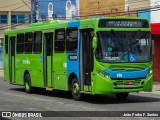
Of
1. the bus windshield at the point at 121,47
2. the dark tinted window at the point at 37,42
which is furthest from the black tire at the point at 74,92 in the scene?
the dark tinted window at the point at 37,42

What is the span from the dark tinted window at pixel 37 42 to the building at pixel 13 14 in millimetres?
51089

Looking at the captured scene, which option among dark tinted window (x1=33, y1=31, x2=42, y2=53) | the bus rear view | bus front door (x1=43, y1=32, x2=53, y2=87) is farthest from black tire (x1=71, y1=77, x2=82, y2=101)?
dark tinted window (x1=33, y1=31, x2=42, y2=53)

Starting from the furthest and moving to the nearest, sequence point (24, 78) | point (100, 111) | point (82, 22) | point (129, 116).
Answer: point (24, 78) < point (82, 22) < point (100, 111) < point (129, 116)

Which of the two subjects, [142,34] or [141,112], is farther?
[142,34]

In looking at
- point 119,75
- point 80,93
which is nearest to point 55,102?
point 80,93

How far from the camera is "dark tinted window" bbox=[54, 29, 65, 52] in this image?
64.7 feet

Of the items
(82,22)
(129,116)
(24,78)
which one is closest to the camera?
(129,116)

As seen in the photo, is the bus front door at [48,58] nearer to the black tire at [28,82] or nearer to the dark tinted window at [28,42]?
the dark tinted window at [28,42]

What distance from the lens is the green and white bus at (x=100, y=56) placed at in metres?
17.2

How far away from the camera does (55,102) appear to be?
18.4m

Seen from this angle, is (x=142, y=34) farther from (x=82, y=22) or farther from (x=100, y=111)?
(x=100, y=111)

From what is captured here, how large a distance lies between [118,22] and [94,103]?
3099mm

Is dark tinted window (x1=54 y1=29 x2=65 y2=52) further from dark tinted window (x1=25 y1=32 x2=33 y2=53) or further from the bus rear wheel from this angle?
dark tinted window (x1=25 y1=32 x2=33 y2=53)

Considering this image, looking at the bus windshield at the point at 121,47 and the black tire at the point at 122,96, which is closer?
the bus windshield at the point at 121,47
